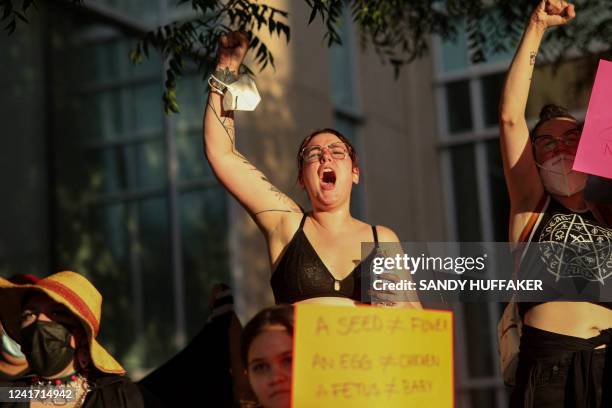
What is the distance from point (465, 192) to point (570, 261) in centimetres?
906

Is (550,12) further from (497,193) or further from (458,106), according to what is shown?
(458,106)

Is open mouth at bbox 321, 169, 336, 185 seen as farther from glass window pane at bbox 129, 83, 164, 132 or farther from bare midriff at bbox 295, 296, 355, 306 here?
glass window pane at bbox 129, 83, 164, 132

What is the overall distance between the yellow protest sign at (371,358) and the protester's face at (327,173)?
0.90 metres

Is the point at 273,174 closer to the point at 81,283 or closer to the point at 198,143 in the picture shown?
the point at 198,143

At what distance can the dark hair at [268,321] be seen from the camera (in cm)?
346

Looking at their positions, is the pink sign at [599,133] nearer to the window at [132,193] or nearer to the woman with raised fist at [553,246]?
the woman with raised fist at [553,246]

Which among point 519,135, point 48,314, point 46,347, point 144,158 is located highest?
point 144,158

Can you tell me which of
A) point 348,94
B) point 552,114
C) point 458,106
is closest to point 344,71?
point 348,94

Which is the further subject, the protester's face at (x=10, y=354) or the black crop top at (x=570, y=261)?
the protester's face at (x=10, y=354)

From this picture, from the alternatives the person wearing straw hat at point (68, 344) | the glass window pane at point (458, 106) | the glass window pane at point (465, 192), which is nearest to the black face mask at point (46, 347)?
the person wearing straw hat at point (68, 344)

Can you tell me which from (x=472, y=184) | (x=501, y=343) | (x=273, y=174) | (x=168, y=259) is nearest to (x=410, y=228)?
(x=472, y=184)

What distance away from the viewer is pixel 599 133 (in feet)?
13.6

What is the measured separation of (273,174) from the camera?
9.73 m

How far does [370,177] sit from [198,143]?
2.98 metres
